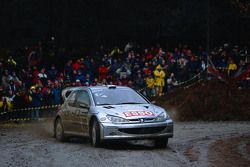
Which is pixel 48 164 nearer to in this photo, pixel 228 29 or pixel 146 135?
pixel 146 135

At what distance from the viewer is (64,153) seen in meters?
16.0

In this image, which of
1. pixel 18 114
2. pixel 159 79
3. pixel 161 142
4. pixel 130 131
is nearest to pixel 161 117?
pixel 161 142

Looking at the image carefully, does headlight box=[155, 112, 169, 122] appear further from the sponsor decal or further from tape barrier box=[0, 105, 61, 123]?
tape barrier box=[0, 105, 61, 123]

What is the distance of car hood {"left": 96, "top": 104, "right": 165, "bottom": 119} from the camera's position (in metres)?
16.6

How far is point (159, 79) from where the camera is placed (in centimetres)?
3306

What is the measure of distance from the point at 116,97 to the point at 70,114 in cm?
171

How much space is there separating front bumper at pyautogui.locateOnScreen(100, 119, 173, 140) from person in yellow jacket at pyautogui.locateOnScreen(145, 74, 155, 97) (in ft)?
54.7

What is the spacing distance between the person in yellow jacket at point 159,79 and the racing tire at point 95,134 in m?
15.8

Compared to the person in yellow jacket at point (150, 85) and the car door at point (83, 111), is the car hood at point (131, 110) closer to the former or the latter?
the car door at point (83, 111)

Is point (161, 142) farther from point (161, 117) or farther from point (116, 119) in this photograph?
point (116, 119)

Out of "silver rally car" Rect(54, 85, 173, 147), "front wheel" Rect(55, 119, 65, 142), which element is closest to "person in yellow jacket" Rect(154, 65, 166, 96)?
"front wheel" Rect(55, 119, 65, 142)

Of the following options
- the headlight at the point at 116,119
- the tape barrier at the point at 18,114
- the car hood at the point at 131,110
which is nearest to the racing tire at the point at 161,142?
the car hood at the point at 131,110

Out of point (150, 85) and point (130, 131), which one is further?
point (150, 85)

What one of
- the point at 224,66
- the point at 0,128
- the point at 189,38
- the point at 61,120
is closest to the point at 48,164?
the point at 61,120
